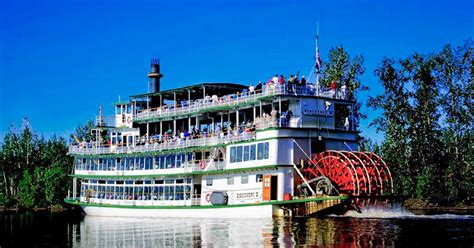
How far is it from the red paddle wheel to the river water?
4.38ft

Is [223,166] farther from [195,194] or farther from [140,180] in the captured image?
[140,180]

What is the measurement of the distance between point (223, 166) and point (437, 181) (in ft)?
66.0

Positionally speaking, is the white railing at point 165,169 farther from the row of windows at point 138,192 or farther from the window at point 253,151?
the window at point 253,151

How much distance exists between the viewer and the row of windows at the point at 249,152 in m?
34.8

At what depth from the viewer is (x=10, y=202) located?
2581 inches

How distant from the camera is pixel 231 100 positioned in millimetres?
37938

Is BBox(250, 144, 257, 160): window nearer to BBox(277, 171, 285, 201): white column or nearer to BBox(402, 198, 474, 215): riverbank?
BBox(277, 171, 285, 201): white column

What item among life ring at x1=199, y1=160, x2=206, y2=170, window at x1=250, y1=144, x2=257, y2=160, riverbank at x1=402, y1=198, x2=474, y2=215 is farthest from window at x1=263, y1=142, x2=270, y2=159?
riverbank at x1=402, y1=198, x2=474, y2=215

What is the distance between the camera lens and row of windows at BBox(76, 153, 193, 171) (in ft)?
133

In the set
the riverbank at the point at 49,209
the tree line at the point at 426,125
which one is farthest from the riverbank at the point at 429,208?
the riverbank at the point at 49,209

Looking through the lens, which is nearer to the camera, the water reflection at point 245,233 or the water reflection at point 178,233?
the water reflection at point 245,233

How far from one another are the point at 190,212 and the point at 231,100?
22.4 ft

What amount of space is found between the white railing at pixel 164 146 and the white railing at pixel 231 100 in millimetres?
1921

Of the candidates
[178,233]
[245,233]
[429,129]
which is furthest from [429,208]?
[178,233]
